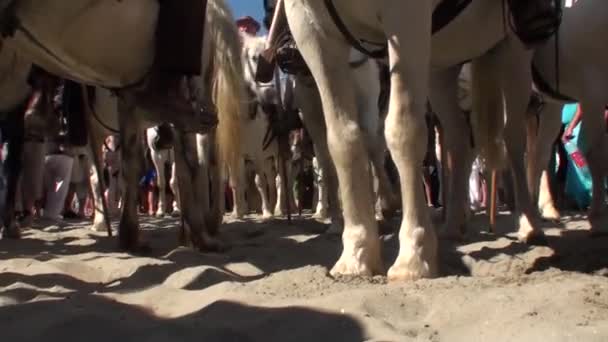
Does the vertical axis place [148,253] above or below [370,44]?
below

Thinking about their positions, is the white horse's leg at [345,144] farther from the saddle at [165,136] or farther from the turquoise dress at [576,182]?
the turquoise dress at [576,182]

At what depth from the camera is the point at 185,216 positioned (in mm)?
5230

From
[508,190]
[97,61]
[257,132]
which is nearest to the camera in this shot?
[97,61]

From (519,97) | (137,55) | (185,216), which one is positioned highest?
(137,55)

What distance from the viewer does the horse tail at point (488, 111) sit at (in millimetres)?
4676

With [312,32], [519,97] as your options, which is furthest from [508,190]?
[312,32]

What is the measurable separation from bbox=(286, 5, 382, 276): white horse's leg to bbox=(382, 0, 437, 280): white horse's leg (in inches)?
10.6

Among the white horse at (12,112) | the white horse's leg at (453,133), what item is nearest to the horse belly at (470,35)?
the white horse's leg at (453,133)

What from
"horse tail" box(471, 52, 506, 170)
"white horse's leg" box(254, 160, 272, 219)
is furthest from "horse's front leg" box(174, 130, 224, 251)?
"white horse's leg" box(254, 160, 272, 219)

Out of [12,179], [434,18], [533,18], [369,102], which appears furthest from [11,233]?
[533,18]

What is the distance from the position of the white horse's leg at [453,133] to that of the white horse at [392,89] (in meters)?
0.70

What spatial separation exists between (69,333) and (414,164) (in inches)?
59.6

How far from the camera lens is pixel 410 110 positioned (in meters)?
3.16

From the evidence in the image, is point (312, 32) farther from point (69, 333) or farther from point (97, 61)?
point (69, 333)
